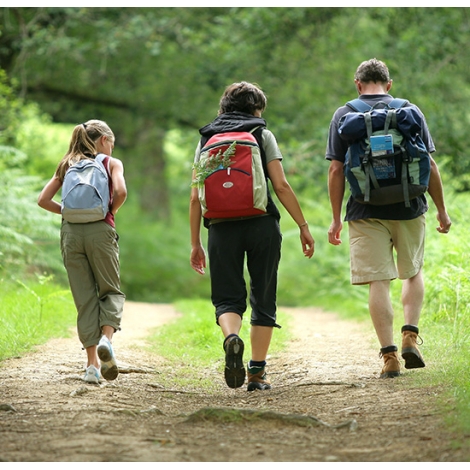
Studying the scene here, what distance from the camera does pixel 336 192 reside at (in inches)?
217

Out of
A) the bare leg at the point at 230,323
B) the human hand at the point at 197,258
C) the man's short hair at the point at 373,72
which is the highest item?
the man's short hair at the point at 373,72

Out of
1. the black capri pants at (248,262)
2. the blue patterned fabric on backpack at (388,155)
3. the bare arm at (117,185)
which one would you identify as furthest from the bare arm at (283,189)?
the bare arm at (117,185)

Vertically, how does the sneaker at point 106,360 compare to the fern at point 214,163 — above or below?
below

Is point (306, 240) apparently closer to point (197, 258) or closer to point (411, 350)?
point (197, 258)

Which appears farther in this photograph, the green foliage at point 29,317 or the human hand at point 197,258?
the green foliage at point 29,317

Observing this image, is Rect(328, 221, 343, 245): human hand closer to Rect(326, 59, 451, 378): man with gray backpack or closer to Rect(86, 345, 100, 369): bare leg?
Rect(326, 59, 451, 378): man with gray backpack

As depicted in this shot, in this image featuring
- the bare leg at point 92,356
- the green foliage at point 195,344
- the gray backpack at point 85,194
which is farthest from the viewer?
the green foliage at point 195,344

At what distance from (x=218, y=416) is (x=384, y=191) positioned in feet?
6.54

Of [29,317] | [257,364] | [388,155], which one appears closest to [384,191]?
[388,155]

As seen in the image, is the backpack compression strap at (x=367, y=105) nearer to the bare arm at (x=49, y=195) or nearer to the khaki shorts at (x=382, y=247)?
the khaki shorts at (x=382, y=247)

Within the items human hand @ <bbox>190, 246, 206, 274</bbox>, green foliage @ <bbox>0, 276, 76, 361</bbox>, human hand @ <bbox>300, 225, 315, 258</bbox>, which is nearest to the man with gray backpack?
human hand @ <bbox>300, 225, 315, 258</bbox>

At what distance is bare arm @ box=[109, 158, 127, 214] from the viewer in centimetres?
531

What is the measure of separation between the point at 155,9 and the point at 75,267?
11683 millimetres

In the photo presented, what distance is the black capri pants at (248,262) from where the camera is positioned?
521 cm
